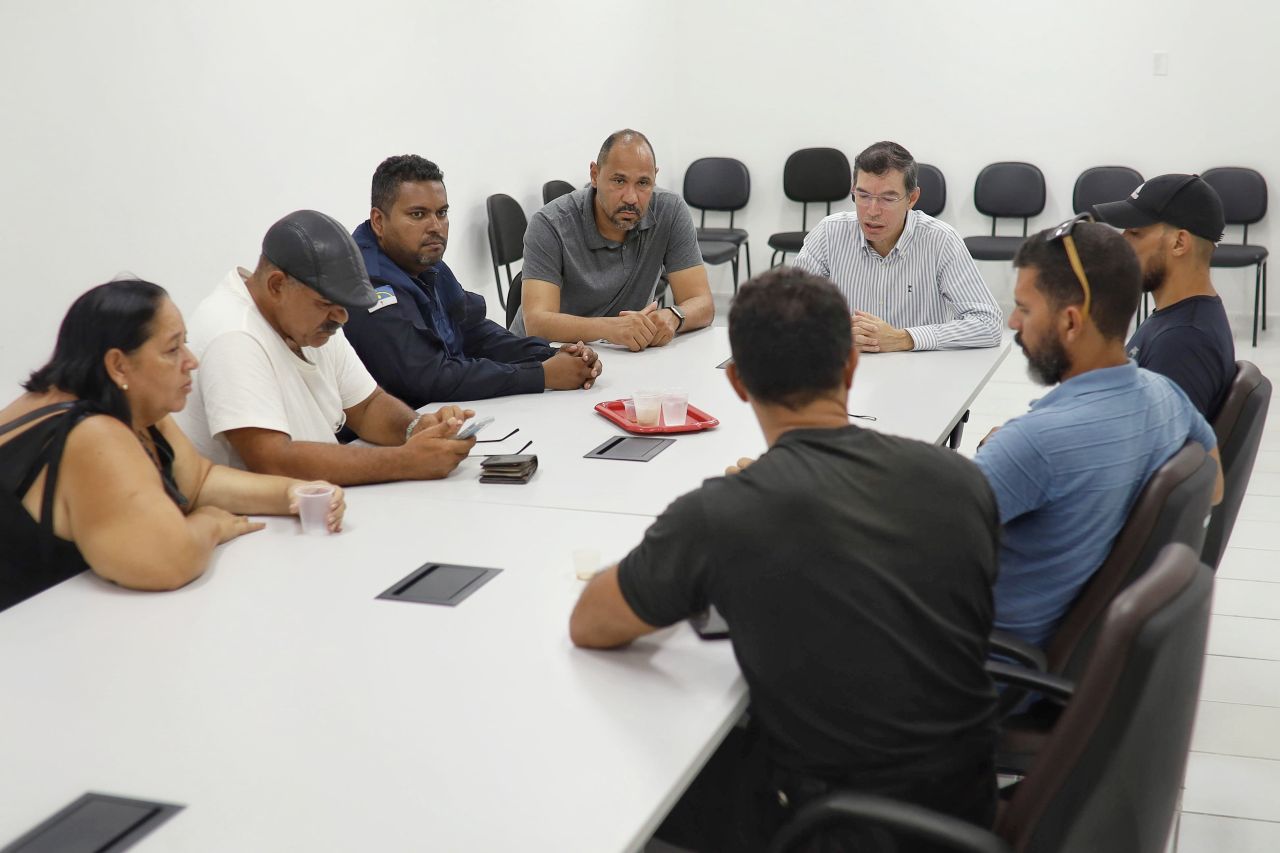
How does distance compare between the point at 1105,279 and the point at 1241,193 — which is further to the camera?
the point at 1241,193

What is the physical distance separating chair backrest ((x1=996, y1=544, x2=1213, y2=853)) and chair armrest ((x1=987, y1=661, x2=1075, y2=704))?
1.26 feet

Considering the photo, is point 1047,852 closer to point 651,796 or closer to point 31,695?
point 651,796

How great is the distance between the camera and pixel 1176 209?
2.71m

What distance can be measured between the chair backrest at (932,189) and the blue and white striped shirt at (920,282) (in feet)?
12.0

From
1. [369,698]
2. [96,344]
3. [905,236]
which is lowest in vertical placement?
[369,698]

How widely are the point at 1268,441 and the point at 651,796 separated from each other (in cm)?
463

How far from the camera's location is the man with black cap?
2.57m

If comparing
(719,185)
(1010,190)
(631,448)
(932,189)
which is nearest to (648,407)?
(631,448)

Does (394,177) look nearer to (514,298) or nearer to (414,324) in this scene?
(414,324)

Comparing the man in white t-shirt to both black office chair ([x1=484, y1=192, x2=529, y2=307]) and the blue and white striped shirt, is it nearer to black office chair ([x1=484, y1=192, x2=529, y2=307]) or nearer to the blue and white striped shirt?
the blue and white striped shirt

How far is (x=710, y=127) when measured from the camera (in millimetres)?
8180

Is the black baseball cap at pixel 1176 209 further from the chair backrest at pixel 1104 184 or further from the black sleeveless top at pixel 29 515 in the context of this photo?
the chair backrest at pixel 1104 184

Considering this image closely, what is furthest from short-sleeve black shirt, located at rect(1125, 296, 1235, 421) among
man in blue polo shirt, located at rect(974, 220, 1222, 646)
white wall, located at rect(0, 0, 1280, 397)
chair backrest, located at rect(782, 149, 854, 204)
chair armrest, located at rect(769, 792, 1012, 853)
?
chair backrest, located at rect(782, 149, 854, 204)

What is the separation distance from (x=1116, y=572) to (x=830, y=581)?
72cm
